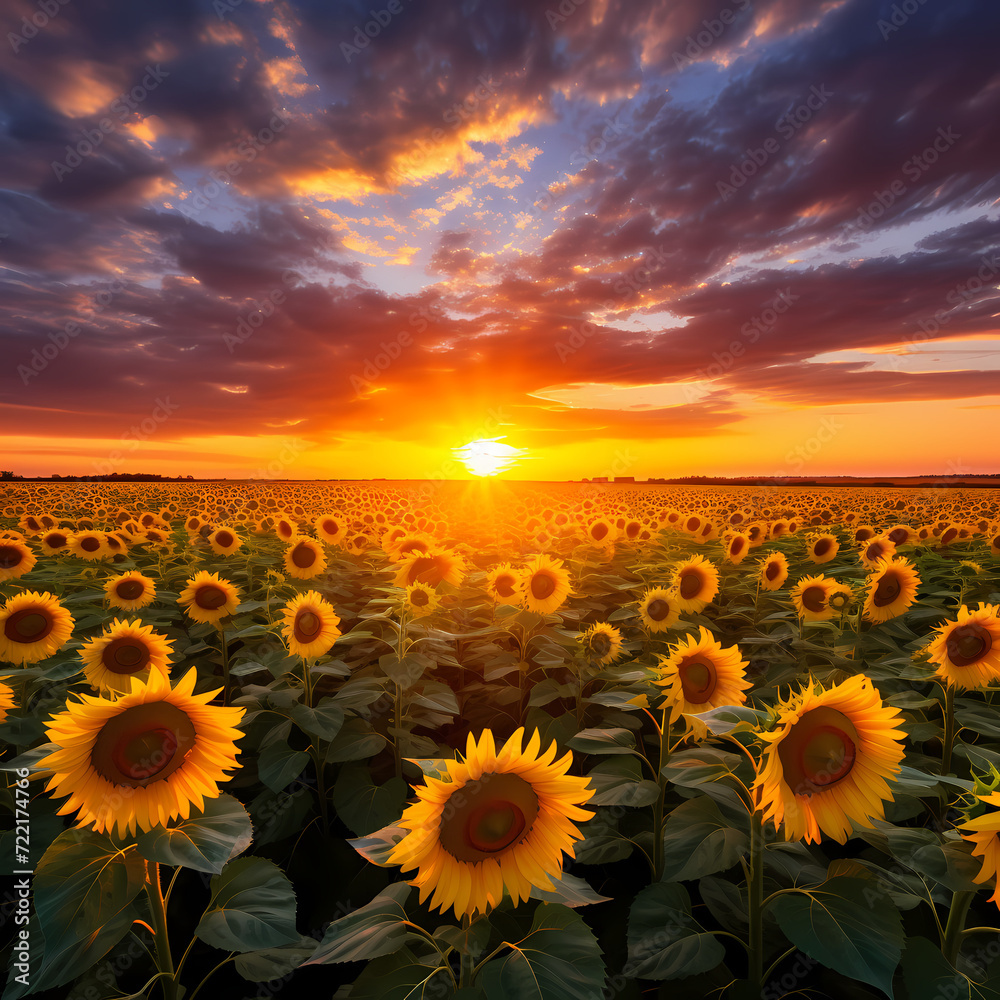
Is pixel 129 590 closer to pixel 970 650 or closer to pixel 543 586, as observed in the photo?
pixel 543 586

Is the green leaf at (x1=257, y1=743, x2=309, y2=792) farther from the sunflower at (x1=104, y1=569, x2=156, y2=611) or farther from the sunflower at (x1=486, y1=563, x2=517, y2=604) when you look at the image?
the sunflower at (x1=104, y1=569, x2=156, y2=611)

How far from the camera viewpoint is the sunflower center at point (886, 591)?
206 inches

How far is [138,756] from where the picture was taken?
6.02 feet

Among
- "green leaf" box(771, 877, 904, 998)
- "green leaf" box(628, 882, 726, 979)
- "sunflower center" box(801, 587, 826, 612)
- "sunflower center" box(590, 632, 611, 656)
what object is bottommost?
"green leaf" box(628, 882, 726, 979)

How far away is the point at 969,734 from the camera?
4.23 m

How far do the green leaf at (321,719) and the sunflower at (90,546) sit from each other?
7009 mm

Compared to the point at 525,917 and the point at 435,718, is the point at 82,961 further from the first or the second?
the point at 435,718

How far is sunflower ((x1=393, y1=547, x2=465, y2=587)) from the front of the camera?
6301mm

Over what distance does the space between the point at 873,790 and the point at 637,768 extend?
116cm

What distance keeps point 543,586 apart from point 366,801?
3014mm

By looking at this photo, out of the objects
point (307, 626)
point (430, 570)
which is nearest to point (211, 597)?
point (307, 626)

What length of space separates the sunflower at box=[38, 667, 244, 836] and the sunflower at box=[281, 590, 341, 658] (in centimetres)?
213

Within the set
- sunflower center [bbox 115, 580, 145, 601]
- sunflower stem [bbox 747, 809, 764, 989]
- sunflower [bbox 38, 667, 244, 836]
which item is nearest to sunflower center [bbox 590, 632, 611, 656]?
sunflower stem [bbox 747, 809, 764, 989]

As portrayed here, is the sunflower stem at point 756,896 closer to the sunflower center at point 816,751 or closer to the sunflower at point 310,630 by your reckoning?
the sunflower center at point 816,751
